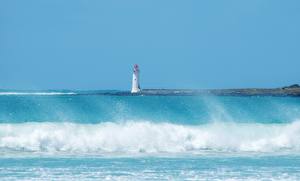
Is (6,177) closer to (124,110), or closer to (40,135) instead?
(40,135)

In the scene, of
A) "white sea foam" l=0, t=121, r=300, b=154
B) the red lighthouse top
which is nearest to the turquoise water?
"white sea foam" l=0, t=121, r=300, b=154

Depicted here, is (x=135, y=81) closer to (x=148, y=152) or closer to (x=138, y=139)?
(x=138, y=139)

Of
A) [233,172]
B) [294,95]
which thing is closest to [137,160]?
[233,172]

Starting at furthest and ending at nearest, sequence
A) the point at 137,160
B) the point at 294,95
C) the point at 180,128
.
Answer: the point at 294,95 → the point at 180,128 → the point at 137,160

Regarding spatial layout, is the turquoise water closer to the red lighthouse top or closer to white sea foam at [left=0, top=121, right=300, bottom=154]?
white sea foam at [left=0, top=121, right=300, bottom=154]

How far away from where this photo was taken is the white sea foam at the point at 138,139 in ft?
67.3

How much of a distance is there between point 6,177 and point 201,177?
3846 millimetres

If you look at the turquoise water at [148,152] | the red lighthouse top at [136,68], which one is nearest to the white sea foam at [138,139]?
the turquoise water at [148,152]

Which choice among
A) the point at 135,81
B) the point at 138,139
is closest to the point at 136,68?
the point at 135,81

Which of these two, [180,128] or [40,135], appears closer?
[40,135]

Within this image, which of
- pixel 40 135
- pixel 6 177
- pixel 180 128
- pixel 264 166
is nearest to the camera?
pixel 6 177

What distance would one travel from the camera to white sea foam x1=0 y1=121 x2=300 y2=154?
20500mm

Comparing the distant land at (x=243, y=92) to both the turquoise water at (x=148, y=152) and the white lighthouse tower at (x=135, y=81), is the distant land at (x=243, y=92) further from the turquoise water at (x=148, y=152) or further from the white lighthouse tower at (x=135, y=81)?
the turquoise water at (x=148, y=152)

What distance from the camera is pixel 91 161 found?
56.2 feet
